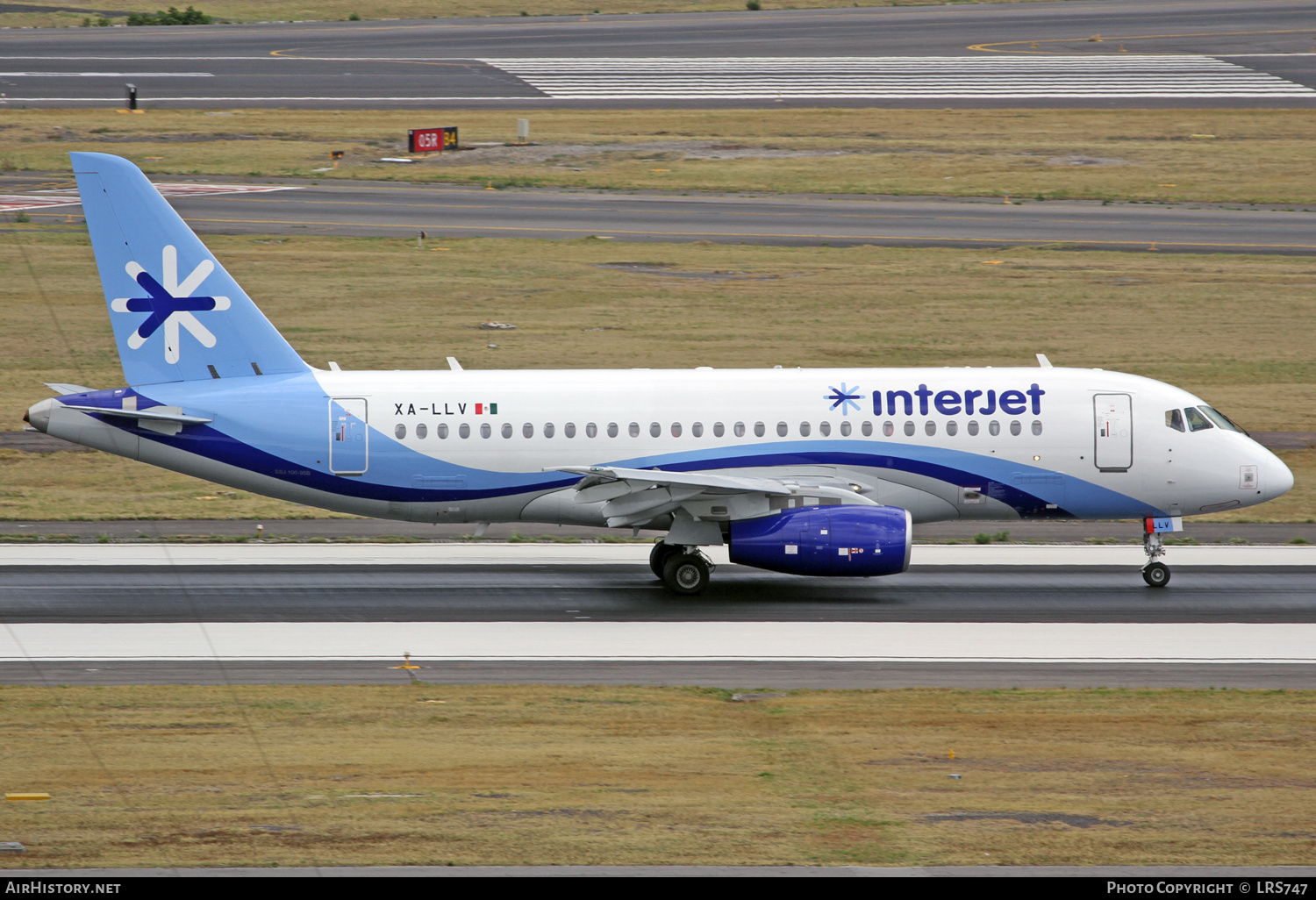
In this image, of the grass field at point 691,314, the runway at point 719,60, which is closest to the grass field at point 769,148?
the runway at point 719,60

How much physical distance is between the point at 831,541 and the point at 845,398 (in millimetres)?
3355

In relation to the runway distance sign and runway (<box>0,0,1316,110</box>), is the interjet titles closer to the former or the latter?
the runway distance sign

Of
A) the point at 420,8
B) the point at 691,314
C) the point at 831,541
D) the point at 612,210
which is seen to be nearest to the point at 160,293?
the point at 831,541

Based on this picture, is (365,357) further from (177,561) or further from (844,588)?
(844,588)

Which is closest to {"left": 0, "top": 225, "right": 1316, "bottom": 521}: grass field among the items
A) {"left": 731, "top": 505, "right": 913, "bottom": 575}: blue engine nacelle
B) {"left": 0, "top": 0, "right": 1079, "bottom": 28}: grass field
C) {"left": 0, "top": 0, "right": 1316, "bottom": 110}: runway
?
{"left": 731, "top": 505, "right": 913, "bottom": 575}: blue engine nacelle

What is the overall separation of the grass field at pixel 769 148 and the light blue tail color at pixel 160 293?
150 ft

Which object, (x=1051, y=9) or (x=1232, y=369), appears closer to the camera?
(x=1232, y=369)

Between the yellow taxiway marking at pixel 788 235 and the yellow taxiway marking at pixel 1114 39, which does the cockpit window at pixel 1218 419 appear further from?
the yellow taxiway marking at pixel 1114 39

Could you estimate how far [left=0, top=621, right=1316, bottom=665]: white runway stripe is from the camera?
25094mm

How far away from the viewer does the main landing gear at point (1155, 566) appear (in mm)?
29750

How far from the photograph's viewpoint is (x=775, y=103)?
91.5 m

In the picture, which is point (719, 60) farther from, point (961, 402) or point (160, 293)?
point (160, 293)
